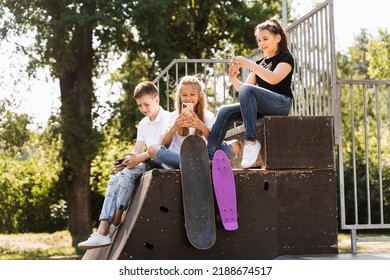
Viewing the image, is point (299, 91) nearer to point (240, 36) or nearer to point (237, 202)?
point (237, 202)

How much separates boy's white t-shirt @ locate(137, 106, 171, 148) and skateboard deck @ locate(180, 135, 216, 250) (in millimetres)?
674

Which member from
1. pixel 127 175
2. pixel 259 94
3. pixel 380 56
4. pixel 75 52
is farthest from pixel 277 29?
pixel 75 52

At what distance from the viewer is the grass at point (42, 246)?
1289 centimetres

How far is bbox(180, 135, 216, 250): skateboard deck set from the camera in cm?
417

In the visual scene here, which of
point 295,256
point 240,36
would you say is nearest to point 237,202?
point 295,256

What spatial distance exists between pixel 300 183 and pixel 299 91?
1.34m

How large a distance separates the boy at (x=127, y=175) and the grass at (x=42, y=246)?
7709 millimetres

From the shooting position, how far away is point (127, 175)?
4.63m

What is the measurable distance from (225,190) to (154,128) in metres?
0.96

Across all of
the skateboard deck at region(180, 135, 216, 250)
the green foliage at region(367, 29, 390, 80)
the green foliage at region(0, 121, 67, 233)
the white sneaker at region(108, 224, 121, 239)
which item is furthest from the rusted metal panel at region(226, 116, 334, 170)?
the green foliage at region(0, 121, 67, 233)

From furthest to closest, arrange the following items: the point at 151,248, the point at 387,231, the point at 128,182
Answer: the point at 387,231 → the point at 128,182 → the point at 151,248

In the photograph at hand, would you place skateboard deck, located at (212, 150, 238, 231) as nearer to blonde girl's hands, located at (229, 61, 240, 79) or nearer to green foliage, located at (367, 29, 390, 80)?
blonde girl's hands, located at (229, 61, 240, 79)

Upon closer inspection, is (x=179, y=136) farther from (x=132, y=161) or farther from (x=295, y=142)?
(x=295, y=142)

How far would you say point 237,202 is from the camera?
433 centimetres
